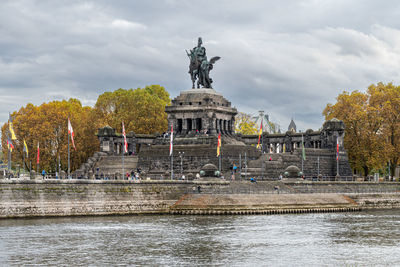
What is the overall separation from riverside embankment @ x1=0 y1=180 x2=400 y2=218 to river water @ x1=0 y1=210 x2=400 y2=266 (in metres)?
2.32

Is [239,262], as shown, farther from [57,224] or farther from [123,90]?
[123,90]

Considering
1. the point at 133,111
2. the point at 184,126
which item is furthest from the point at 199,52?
the point at 133,111

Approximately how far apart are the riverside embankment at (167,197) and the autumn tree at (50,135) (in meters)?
36.7

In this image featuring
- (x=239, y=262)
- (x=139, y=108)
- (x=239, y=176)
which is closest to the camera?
(x=239, y=262)

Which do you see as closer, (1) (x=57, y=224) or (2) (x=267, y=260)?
(2) (x=267, y=260)

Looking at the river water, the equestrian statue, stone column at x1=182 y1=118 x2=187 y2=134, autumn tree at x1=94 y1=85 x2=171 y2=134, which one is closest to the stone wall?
the river water

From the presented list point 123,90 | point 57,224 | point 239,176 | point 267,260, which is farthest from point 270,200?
point 123,90

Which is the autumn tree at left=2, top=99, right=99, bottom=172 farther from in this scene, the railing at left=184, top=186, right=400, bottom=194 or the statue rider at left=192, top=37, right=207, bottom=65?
the railing at left=184, top=186, right=400, bottom=194

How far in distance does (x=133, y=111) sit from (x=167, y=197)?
156ft

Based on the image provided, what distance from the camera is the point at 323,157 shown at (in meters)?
102

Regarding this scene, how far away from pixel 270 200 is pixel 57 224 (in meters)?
25.6

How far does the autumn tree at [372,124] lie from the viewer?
352ft

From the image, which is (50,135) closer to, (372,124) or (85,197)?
(85,197)

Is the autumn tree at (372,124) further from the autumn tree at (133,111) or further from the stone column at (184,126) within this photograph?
the autumn tree at (133,111)
